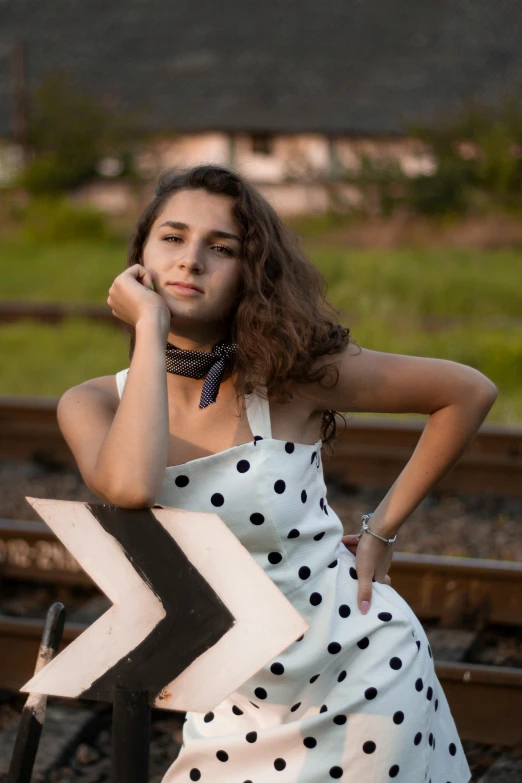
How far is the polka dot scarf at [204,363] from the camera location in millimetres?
2238

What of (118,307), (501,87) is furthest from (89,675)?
(501,87)

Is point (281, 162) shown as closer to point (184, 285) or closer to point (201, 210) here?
point (201, 210)

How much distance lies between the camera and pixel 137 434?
2.00 m

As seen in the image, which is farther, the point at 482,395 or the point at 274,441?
the point at 482,395

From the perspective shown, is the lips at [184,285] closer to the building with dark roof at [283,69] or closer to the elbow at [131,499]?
the elbow at [131,499]

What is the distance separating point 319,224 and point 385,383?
65.5 feet

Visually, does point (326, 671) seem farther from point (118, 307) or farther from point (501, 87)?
point (501, 87)

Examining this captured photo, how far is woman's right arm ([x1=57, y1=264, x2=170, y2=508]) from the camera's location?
6.30 ft

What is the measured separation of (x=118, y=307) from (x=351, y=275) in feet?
37.8

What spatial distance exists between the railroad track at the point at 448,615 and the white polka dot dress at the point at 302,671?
148cm

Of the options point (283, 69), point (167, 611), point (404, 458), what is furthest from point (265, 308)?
point (283, 69)

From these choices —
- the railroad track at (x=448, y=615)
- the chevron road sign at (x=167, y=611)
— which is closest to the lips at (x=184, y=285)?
the chevron road sign at (x=167, y=611)

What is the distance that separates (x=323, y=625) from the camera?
220 cm

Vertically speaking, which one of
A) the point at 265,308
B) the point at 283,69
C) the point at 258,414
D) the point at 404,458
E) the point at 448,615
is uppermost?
the point at 283,69
